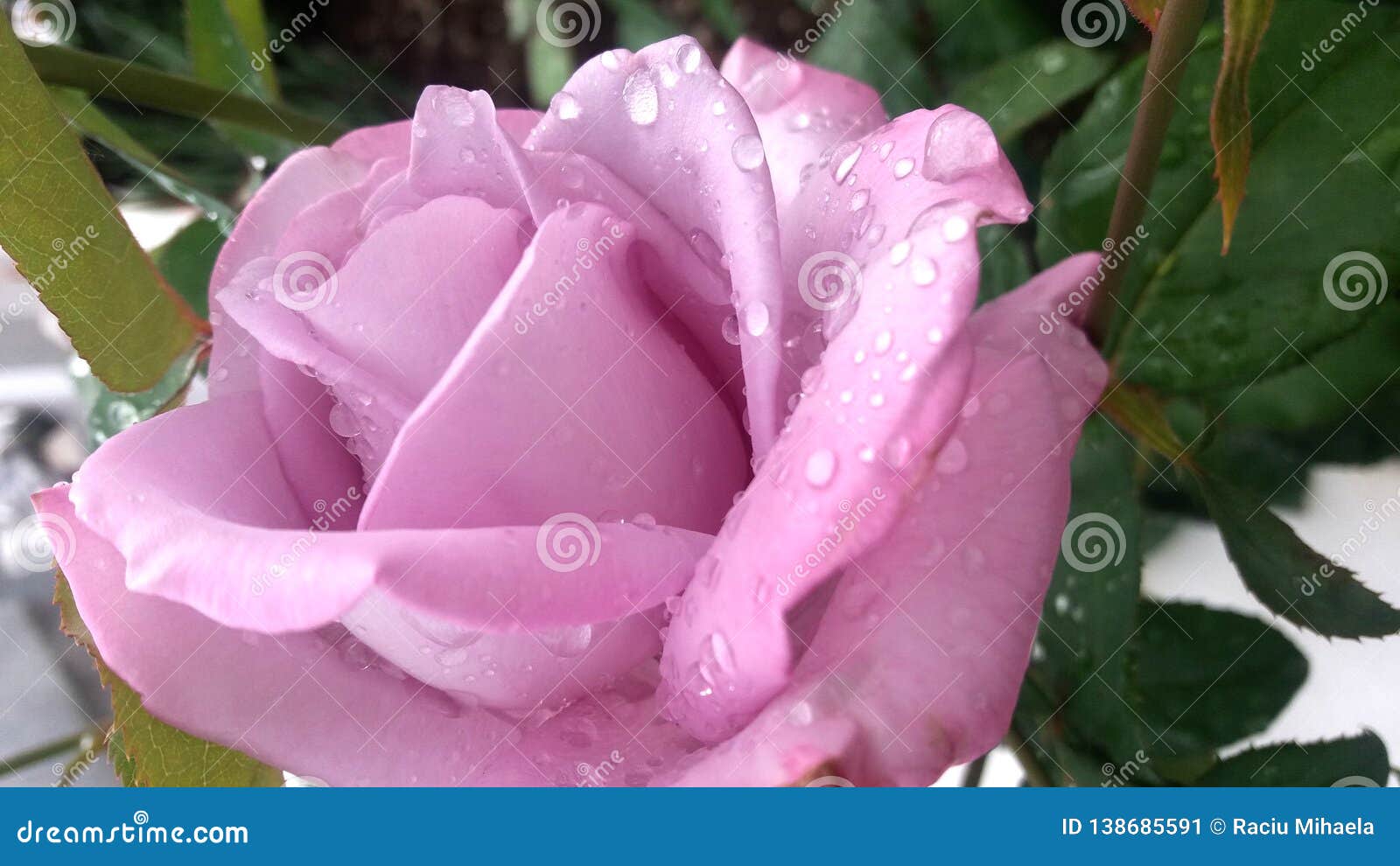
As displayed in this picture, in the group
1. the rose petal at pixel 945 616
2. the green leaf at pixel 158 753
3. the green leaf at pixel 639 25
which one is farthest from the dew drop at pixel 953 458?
the green leaf at pixel 639 25

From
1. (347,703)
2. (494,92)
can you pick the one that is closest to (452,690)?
(347,703)

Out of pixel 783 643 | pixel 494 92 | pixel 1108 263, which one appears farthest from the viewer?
pixel 494 92

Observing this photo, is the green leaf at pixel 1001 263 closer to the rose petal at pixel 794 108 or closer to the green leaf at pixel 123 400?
the rose petal at pixel 794 108

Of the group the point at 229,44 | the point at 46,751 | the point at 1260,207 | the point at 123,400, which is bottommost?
the point at 46,751

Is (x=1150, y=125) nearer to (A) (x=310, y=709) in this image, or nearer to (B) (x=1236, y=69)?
(B) (x=1236, y=69)

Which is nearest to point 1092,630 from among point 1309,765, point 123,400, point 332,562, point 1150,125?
point 1309,765
